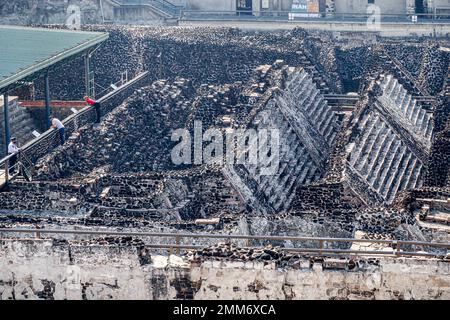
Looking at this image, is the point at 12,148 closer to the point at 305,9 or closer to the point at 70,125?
the point at 70,125

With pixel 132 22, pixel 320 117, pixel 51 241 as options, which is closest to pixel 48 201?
pixel 51 241

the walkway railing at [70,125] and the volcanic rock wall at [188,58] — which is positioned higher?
the volcanic rock wall at [188,58]

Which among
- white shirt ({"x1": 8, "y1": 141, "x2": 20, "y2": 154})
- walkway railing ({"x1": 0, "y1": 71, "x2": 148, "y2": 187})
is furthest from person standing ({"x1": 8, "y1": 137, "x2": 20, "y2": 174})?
walkway railing ({"x1": 0, "y1": 71, "x2": 148, "y2": 187})

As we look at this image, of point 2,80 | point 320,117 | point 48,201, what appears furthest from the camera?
point 320,117

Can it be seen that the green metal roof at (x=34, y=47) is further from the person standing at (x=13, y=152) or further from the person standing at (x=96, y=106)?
the person standing at (x=13, y=152)

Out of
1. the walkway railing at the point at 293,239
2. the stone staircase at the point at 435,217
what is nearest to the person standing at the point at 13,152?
the walkway railing at the point at 293,239

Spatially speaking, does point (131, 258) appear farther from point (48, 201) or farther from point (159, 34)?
point (159, 34)

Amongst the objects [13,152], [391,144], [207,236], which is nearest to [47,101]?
[13,152]
